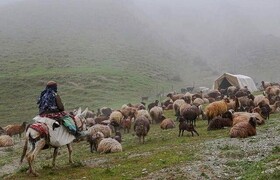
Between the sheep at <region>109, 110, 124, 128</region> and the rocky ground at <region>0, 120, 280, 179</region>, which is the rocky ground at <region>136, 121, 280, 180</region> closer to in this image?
the rocky ground at <region>0, 120, 280, 179</region>

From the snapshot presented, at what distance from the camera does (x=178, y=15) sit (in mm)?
170750

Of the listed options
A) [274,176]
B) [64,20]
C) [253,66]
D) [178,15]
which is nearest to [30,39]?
[64,20]

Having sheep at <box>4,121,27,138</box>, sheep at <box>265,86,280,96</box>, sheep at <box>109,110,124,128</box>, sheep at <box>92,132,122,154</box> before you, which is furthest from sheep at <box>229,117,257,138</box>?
sheep at <box>265,86,280,96</box>

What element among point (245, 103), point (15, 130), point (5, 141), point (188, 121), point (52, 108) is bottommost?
point (5, 141)

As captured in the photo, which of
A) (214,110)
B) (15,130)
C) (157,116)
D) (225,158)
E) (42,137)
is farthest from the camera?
(15,130)

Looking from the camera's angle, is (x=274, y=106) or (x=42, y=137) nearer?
(x=42, y=137)

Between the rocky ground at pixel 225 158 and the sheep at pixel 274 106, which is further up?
the sheep at pixel 274 106

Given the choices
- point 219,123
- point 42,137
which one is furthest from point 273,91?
point 42,137

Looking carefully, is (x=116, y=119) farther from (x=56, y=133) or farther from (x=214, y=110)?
(x=56, y=133)

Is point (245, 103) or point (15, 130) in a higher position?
point (245, 103)

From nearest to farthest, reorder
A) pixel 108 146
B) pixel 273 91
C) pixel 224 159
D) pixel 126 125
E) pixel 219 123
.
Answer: pixel 224 159 → pixel 108 146 → pixel 219 123 → pixel 126 125 → pixel 273 91

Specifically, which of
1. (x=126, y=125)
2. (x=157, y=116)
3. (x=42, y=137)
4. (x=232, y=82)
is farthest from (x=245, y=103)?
(x=232, y=82)

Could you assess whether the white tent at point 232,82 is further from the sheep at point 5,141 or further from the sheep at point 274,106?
the sheep at point 5,141

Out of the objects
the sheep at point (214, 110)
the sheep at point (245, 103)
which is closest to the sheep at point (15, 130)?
the sheep at point (214, 110)
